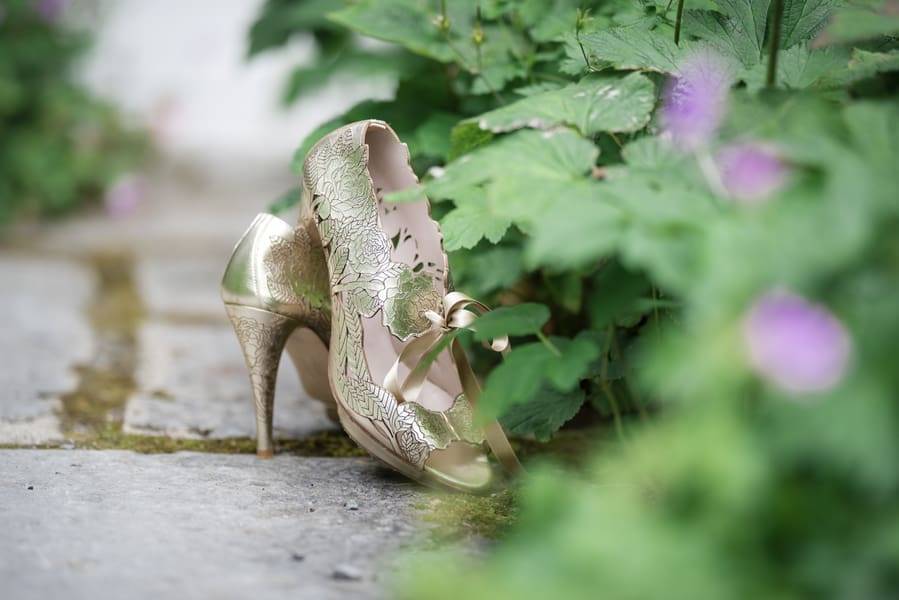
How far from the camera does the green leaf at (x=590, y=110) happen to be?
1.03 meters

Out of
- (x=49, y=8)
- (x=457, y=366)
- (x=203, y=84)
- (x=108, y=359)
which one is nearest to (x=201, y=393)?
(x=108, y=359)

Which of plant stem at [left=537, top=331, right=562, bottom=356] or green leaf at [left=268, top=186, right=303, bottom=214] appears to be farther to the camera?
green leaf at [left=268, top=186, right=303, bottom=214]

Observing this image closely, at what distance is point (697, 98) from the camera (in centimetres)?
85

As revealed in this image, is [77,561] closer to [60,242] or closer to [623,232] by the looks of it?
[623,232]

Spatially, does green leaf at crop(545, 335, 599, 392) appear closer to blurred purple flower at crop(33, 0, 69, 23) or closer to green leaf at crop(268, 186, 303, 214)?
green leaf at crop(268, 186, 303, 214)

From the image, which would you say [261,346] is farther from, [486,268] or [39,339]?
[39,339]

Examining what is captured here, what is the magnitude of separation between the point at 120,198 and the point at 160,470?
270cm

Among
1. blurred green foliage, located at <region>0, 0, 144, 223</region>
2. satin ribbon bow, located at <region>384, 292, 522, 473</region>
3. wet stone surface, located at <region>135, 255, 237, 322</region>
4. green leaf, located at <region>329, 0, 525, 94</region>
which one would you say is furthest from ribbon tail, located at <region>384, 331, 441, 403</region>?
blurred green foliage, located at <region>0, 0, 144, 223</region>

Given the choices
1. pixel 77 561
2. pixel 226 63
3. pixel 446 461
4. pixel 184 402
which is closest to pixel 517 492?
pixel 446 461

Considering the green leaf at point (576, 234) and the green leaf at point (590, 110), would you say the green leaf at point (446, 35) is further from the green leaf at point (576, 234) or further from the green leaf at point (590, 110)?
the green leaf at point (576, 234)

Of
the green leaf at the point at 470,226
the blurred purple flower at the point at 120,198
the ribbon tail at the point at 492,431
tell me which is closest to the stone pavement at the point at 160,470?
the ribbon tail at the point at 492,431

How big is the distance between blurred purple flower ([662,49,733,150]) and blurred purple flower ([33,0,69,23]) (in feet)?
10.0

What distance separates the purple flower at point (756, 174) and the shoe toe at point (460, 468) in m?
0.56

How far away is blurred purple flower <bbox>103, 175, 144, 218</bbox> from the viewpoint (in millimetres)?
3658
